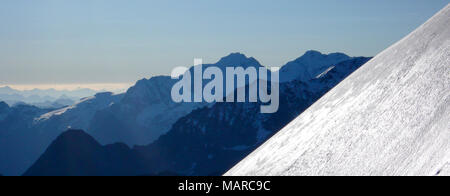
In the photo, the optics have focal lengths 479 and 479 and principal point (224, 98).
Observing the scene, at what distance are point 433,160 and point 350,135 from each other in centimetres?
251

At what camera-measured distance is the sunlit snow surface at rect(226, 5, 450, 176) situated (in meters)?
8.50

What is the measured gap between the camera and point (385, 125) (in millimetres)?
9594

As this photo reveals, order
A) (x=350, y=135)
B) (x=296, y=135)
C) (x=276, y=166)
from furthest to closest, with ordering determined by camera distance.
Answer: (x=296, y=135) < (x=276, y=166) < (x=350, y=135)

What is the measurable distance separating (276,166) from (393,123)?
9.19 ft

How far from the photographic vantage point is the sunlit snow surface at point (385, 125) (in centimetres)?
850

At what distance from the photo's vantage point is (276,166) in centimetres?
1091
